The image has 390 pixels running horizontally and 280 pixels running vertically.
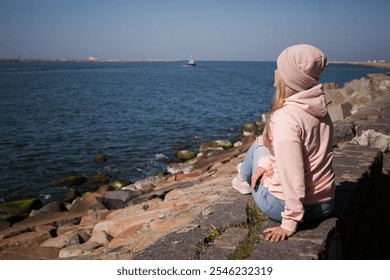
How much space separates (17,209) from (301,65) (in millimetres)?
8302

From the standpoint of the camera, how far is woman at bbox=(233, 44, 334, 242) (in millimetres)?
2146

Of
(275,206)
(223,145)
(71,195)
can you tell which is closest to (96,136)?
(223,145)

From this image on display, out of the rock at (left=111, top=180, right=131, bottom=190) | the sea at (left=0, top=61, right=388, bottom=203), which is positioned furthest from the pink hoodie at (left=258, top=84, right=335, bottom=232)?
the sea at (left=0, top=61, right=388, bottom=203)

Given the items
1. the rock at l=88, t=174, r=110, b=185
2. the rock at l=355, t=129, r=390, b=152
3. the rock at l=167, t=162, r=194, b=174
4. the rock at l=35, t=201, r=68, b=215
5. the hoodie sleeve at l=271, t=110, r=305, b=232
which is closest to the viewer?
the hoodie sleeve at l=271, t=110, r=305, b=232

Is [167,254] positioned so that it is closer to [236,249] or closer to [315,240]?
[236,249]

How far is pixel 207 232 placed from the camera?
2.53 meters

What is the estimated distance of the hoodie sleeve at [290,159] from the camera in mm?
2131

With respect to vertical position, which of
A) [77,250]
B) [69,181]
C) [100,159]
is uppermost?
[77,250]

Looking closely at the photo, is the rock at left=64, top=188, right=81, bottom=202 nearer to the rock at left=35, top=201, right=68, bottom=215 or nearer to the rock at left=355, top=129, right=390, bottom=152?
the rock at left=35, top=201, right=68, bottom=215

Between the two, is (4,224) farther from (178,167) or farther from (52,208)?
(178,167)

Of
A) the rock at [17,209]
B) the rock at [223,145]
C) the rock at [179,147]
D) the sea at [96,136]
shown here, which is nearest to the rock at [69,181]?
the sea at [96,136]

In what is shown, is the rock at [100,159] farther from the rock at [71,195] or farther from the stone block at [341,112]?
the stone block at [341,112]

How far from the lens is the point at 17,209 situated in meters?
8.51
